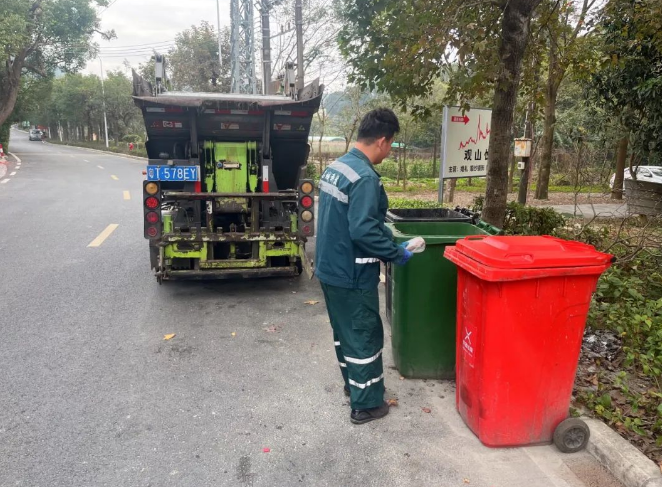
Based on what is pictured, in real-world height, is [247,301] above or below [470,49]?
below

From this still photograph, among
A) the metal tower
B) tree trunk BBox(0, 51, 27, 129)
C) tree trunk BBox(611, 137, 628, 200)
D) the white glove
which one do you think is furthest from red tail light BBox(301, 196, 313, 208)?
tree trunk BBox(0, 51, 27, 129)

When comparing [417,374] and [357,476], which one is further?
[417,374]

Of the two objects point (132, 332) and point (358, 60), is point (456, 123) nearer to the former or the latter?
point (358, 60)

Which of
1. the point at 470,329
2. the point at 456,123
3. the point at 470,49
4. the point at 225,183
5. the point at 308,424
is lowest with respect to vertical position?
the point at 308,424

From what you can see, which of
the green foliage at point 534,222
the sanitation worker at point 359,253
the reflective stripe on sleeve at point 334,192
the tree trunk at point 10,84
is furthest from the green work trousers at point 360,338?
the tree trunk at point 10,84

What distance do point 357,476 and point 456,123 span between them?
193 inches

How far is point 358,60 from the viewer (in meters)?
6.78

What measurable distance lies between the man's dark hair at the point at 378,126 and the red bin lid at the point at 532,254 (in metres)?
0.85

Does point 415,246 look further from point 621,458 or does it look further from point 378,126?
point 621,458

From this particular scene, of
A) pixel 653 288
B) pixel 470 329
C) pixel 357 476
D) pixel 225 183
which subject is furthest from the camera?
pixel 225 183

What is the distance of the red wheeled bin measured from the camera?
8.75 feet

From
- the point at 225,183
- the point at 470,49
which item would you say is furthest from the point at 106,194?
the point at 470,49

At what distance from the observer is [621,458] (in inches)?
107

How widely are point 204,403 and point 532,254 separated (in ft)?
7.44
